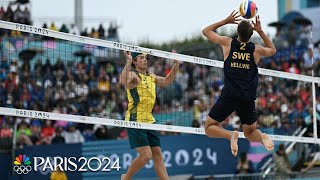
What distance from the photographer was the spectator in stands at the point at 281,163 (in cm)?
1589

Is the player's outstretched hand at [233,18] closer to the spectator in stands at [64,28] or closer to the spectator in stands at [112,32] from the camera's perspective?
the spectator in stands at [64,28]

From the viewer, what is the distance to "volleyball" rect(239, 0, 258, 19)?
35.5ft

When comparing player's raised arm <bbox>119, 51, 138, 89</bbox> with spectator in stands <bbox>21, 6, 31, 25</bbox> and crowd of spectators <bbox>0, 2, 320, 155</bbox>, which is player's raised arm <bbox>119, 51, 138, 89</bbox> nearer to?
crowd of spectators <bbox>0, 2, 320, 155</bbox>

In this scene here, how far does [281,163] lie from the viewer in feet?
55.1

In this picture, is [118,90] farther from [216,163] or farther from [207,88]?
[216,163]

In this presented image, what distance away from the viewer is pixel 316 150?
18344 millimetres

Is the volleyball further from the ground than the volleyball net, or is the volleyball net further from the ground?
the volleyball

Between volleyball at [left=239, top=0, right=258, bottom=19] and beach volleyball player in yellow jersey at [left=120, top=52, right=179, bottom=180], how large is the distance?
5.82 feet

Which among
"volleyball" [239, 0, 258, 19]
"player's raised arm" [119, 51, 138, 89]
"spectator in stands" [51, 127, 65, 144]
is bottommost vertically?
"spectator in stands" [51, 127, 65, 144]

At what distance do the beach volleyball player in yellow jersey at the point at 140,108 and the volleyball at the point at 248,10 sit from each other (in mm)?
1774

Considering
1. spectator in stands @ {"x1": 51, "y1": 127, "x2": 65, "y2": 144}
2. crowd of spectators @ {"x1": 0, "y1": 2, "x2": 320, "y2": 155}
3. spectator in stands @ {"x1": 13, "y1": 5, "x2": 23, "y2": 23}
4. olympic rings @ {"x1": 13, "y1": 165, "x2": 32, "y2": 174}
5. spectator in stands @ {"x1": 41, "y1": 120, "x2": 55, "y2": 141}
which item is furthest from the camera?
spectator in stands @ {"x1": 13, "y1": 5, "x2": 23, "y2": 23}

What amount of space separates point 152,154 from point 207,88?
964 centimetres

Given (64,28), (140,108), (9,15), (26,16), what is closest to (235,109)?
(140,108)

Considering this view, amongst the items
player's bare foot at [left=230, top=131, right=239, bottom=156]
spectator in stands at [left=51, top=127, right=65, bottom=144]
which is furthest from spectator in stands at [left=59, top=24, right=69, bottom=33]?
player's bare foot at [left=230, top=131, right=239, bottom=156]
